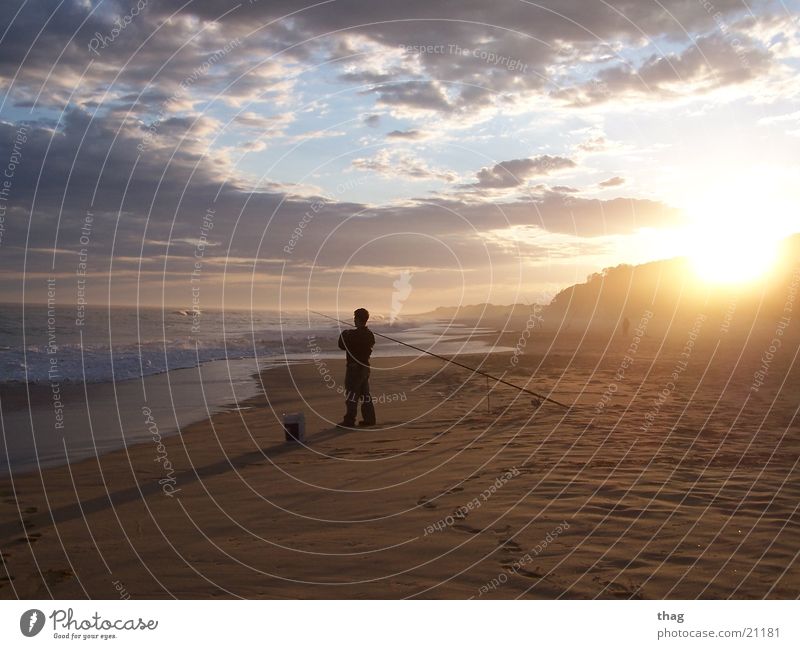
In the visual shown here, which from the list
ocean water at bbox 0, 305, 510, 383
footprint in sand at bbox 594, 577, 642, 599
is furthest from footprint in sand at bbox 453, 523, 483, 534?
ocean water at bbox 0, 305, 510, 383

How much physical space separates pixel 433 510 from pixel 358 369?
264 inches

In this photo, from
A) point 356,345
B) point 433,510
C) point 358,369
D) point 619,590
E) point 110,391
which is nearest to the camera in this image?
point 619,590

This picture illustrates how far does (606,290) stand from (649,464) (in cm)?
14574

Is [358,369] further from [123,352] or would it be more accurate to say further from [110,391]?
[123,352]

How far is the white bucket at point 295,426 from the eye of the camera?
1290 centimetres

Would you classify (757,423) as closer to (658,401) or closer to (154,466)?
(658,401)

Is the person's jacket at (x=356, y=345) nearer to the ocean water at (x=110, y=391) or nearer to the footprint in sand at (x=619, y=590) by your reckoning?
the ocean water at (x=110, y=391)

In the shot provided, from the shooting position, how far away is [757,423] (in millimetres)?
13891

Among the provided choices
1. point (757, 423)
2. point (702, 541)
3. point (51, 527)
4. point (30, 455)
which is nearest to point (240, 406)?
point (30, 455)

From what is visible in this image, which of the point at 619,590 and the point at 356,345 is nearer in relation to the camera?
the point at 619,590

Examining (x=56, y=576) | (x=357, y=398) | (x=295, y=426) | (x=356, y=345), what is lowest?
(x=56, y=576)

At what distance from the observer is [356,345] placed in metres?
14.9

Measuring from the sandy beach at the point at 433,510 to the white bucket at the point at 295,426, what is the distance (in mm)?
277

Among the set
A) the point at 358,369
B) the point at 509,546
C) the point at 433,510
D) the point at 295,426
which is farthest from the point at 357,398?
the point at 509,546
